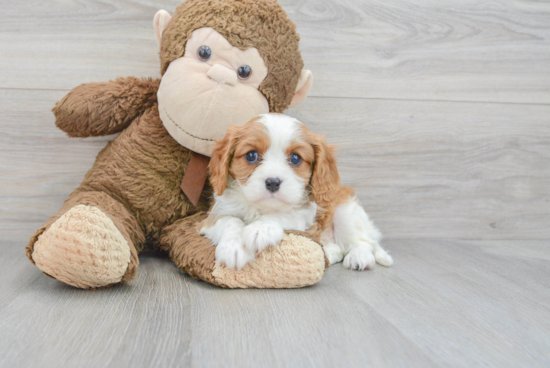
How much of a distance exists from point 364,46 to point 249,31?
71 centimetres

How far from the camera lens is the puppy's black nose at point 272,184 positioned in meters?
1.21

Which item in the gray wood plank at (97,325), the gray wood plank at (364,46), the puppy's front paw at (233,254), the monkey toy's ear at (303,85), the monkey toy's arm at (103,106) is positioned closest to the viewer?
the gray wood plank at (97,325)

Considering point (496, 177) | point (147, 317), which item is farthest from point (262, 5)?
point (496, 177)

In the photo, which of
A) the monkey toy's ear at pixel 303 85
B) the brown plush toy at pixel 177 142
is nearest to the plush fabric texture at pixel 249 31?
the brown plush toy at pixel 177 142

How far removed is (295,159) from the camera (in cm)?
131

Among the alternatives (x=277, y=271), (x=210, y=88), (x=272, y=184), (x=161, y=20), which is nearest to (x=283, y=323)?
(x=277, y=271)

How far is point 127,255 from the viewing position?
1.16m

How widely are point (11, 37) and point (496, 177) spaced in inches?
87.4

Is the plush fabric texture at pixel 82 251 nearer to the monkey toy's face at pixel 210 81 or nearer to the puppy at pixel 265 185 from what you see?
the puppy at pixel 265 185

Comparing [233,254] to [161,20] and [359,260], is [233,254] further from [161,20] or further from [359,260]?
[161,20]

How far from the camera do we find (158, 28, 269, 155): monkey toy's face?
135 cm

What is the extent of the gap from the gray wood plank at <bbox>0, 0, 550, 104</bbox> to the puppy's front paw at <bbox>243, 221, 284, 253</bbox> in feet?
2.85

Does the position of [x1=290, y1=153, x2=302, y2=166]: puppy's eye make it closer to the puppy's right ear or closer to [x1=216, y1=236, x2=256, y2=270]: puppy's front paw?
the puppy's right ear

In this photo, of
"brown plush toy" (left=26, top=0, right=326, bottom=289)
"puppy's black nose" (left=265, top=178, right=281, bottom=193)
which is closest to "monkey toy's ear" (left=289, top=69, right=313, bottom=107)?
"brown plush toy" (left=26, top=0, right=326, bottom=289)
